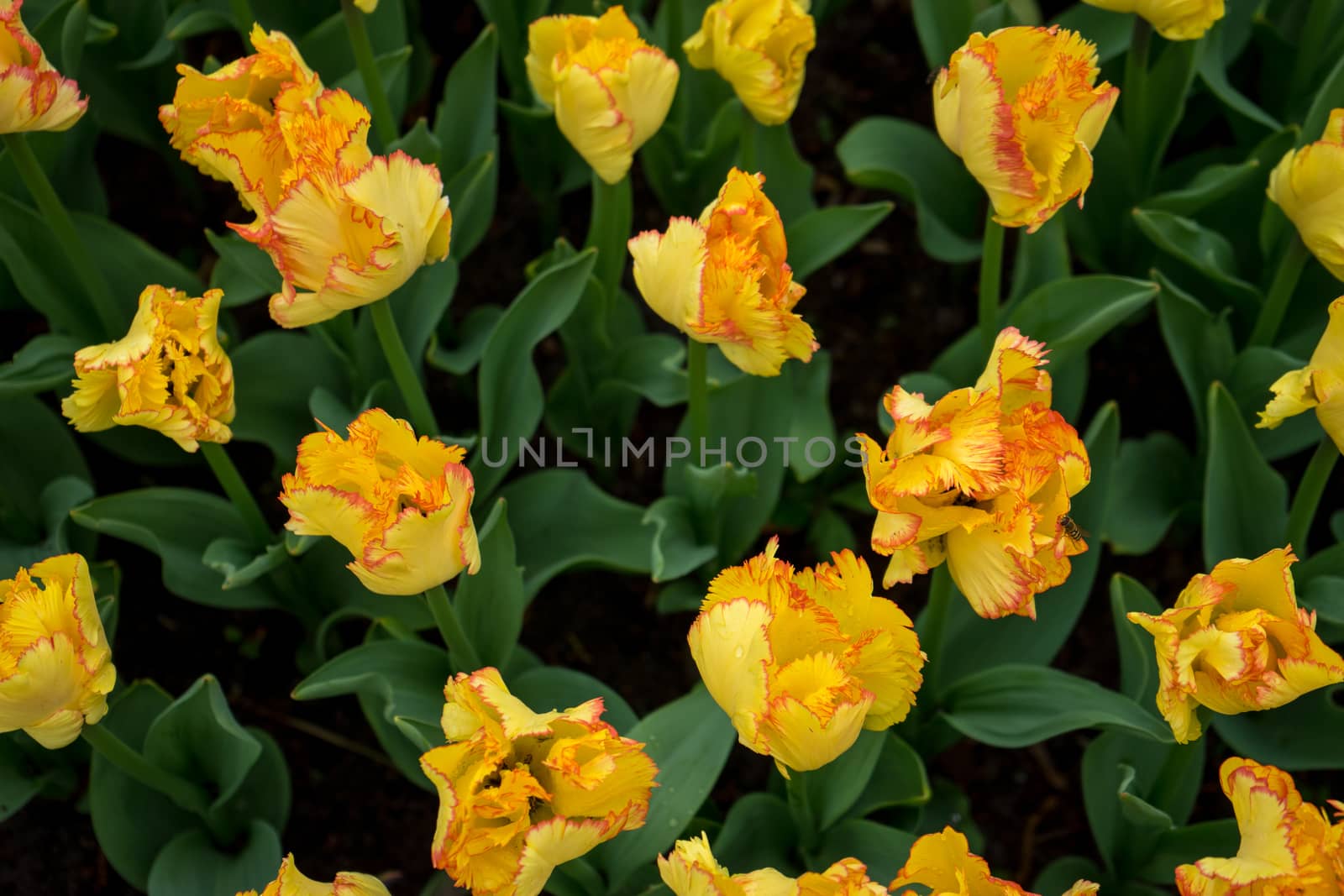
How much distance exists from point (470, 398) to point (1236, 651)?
1.15m

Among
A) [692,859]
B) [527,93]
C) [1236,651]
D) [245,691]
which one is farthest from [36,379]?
[1236,651]

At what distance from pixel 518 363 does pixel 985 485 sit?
0.69 metres

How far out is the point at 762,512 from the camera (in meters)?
1.51

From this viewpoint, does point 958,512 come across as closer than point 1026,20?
Yes

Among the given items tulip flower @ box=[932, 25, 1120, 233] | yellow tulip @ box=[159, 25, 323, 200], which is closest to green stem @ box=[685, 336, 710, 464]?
tulip flower @ box=[932, 25, 1120, 233]

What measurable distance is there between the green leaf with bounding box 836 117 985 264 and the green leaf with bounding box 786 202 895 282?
0.11 m

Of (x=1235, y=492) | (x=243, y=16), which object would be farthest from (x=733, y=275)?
(x=243, y=16)

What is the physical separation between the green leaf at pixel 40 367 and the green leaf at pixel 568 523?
54 centimetres

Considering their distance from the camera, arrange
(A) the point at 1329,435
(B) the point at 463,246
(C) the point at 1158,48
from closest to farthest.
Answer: (A) the point at 1329,435 < (B) the point at 463,246 < (C) the point at 1158,48

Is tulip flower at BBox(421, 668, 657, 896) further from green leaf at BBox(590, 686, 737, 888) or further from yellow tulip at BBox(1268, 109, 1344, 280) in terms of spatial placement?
yellow tulip at BBox(1268, 109, 1344, 280)

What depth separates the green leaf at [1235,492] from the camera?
1407mm

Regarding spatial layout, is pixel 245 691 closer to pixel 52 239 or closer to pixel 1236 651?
pixel 52 239

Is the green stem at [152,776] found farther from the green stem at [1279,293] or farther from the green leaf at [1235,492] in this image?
the green stem at [1279,293]

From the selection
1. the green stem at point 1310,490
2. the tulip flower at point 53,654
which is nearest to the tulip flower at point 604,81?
the tulip flower at point 53,654
